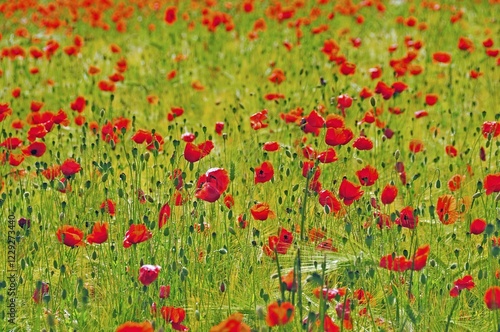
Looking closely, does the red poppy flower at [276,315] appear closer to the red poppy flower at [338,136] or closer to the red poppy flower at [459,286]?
the red poppy flower at [459,286]

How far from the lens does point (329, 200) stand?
9.45 feet

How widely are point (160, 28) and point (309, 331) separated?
5984mm

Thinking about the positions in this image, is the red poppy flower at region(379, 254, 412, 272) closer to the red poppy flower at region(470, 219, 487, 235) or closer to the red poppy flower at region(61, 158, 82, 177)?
the red poppy flower at region(470, 219, 487, 235)

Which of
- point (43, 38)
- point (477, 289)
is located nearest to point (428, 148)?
point (477, 289)

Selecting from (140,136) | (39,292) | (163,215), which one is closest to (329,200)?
(163,215)

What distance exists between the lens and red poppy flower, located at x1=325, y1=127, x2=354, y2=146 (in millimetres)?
2859

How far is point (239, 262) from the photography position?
2979 mm

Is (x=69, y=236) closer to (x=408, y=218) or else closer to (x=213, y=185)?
(x=213, y=185)

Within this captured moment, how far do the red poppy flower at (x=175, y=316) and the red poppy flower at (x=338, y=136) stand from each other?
95 cm

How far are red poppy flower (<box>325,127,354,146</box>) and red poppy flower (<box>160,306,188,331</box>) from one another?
0.95m

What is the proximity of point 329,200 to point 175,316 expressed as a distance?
888 mm

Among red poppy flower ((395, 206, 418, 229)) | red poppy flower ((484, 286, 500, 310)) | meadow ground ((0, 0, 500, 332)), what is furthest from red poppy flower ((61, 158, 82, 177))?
red poppy flower ((484, 286, 500, 310))

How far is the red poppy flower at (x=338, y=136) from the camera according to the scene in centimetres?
286

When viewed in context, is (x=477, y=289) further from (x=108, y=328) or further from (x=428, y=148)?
(x=428, y=148)
